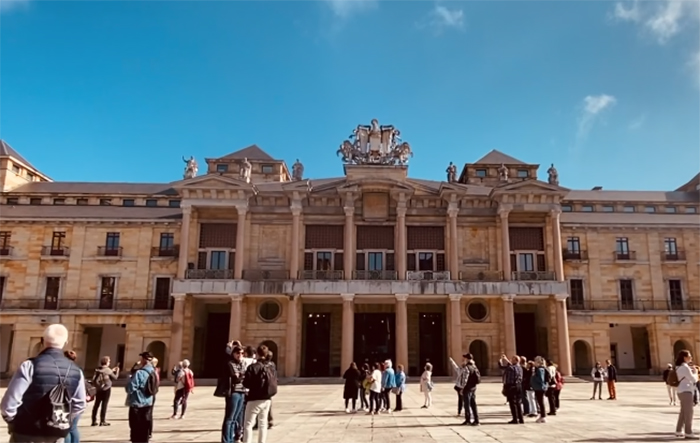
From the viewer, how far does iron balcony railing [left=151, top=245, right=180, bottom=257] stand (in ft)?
139

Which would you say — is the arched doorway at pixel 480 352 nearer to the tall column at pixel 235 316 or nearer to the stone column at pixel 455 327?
the stone column at pixel 455 327

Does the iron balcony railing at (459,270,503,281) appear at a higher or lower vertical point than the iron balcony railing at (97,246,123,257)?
lower

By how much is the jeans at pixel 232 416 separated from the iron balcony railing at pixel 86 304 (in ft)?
107

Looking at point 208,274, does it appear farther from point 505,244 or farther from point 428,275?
point 505,244

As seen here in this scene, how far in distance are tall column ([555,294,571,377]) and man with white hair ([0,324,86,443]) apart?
125 ft

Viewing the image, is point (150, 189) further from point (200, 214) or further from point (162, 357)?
point (162, 357)

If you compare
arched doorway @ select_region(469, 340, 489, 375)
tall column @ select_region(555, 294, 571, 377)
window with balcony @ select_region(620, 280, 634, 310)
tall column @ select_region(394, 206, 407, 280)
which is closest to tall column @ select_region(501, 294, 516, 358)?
arched doorway @ select_region(469, 340, 489, 375)

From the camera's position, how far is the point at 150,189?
4922 centimetres

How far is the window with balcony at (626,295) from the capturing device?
141ft

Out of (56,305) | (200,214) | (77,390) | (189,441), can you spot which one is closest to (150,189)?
(200,214)

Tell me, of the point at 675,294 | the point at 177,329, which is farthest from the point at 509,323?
the point at 177,329

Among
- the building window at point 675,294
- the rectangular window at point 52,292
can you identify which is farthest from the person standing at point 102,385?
the building window at point 675,294

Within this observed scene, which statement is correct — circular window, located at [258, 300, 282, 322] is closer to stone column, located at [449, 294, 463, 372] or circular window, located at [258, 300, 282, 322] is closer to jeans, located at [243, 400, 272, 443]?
stone column, located at [449, 294, 463, 372]

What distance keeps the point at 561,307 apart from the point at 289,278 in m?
19.1
